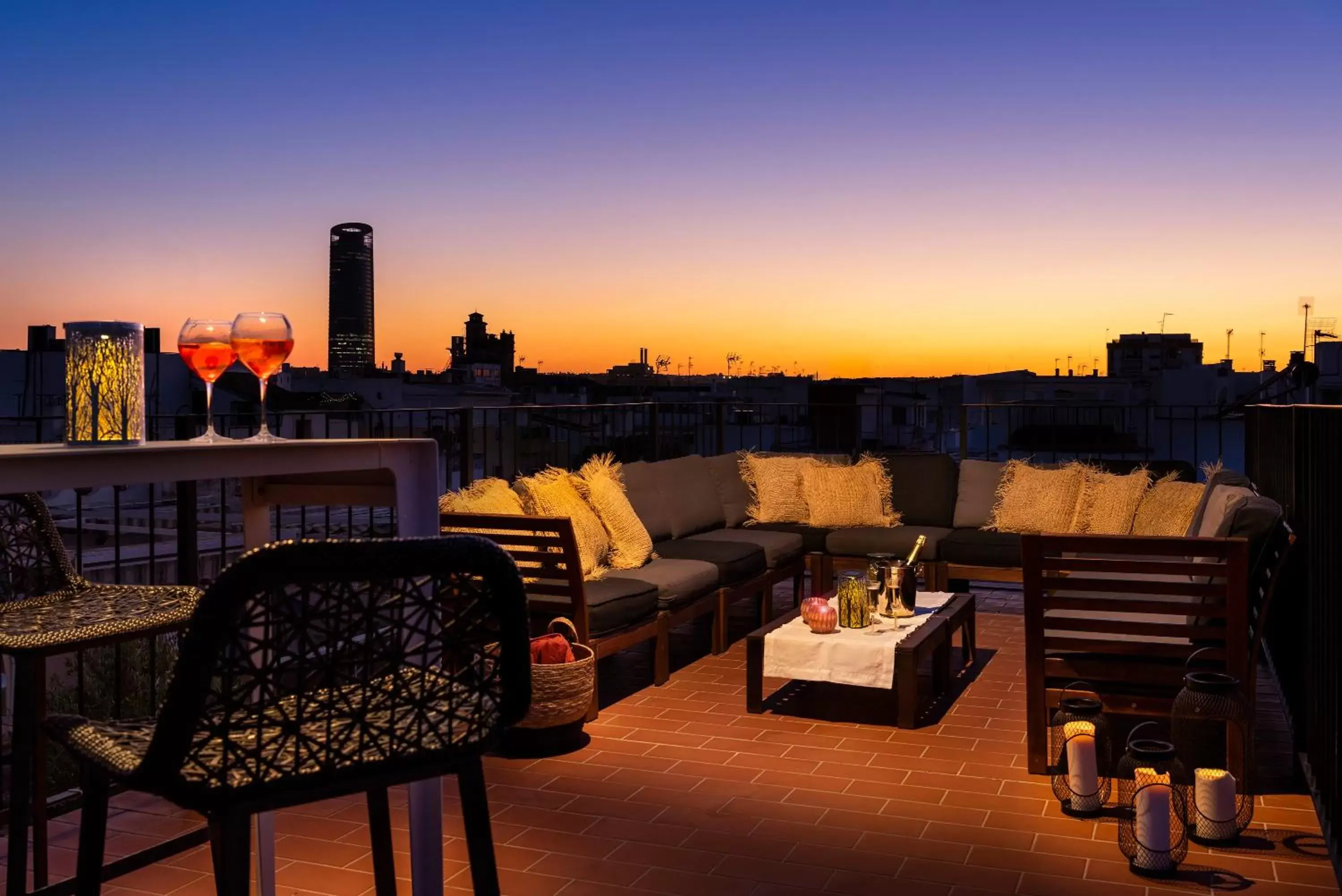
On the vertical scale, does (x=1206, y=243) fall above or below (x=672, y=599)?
above

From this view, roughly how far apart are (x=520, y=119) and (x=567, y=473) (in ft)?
18.6

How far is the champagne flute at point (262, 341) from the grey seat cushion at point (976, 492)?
5.83m

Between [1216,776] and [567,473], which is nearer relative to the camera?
[1216,776]

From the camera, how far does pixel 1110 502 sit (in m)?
6.53

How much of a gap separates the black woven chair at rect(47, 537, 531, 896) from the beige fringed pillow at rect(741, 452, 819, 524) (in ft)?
19.4

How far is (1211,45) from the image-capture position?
823 centimetres

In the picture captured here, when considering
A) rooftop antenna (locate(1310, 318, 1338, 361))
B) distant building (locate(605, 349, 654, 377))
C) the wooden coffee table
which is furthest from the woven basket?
distant building (locate(605, 349, 654, 377))

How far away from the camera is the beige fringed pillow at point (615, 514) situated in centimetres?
555

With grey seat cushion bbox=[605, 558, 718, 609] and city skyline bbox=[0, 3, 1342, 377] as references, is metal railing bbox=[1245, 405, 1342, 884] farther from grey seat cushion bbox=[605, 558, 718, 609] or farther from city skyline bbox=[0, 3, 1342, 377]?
city skyline bbox=[0, 3, 1342, 377]

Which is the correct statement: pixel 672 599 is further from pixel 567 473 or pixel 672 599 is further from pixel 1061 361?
pixel 1061 361

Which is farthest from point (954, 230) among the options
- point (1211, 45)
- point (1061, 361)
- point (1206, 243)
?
point (1061, 361)

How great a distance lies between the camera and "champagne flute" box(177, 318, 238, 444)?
1.81 m

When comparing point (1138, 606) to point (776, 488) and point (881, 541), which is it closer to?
point (881, 541)

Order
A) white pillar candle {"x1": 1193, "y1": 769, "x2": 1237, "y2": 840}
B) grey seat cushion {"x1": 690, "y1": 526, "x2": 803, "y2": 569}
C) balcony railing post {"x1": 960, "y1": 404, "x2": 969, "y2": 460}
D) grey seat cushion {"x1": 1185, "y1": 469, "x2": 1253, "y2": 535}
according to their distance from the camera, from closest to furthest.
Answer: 1. white pillar candle {"x1": 1193, "y1": 769, "x2": 1237, "y2": 840}
2. grey seat cushion {"x1": 1185, "y1": 469, "x2": 1253, "y2": 535}
3. grey seat cushion {"x1": 690, "y1": 526, "x2": 803, "y2": 569}
4. balcony railing post {"x1": 960, "y1": 404, "x2": 969, "y2": 460}
